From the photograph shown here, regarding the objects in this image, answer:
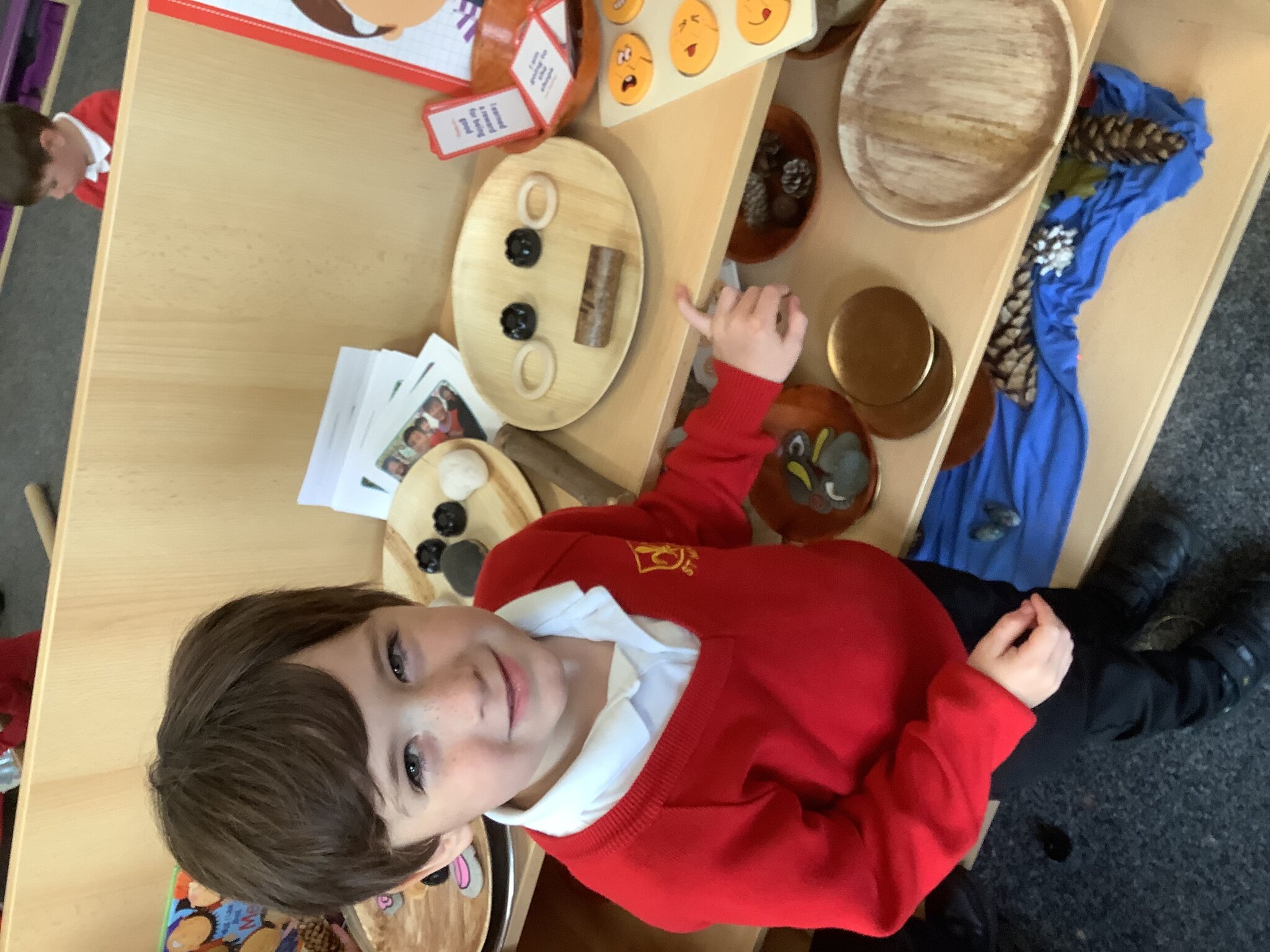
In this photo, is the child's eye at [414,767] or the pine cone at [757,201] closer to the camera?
the child's eye at [414,767]

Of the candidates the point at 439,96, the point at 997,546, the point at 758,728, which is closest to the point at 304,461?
the point at 439,96

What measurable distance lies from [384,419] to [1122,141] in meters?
0.93

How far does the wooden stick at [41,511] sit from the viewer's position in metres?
1.75

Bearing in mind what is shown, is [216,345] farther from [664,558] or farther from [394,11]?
[664,558]

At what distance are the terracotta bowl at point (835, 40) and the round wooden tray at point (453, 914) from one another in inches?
36.1

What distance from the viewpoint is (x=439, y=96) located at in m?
0.98

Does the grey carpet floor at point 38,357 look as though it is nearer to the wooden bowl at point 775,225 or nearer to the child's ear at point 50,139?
the child's ear at point 50,139

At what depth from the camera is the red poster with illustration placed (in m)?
0.80

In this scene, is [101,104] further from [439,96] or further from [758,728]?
[758,728]

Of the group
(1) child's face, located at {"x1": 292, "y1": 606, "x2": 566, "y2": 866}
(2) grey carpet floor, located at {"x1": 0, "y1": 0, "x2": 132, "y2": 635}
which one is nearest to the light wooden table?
(1) child's face, located at {"x1": 292, "y1": 606, "x2": 566, "y2": 866}

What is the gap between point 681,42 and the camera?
0.77 meters

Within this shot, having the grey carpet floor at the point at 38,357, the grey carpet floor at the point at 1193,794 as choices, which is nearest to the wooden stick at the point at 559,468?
the grey carpet floor at the point at 1193,794

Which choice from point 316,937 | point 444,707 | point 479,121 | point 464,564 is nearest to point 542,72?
point 479,121

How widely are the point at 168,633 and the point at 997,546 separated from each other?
106 cm
